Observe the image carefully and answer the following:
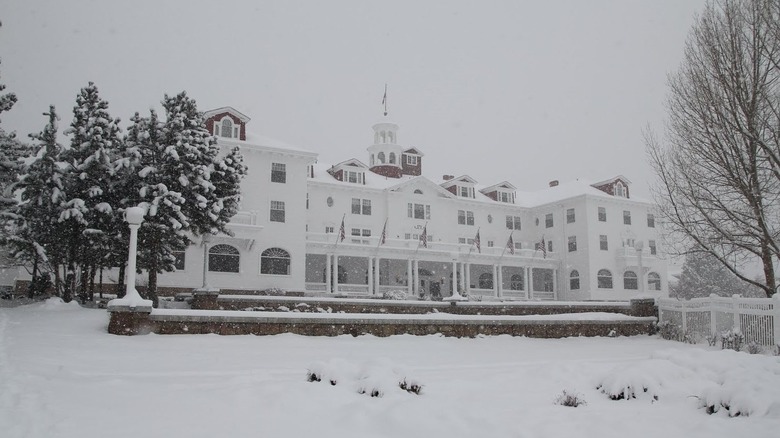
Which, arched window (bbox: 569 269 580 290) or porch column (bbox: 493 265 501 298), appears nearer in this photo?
porch column (bbox: 493 265 501 298)

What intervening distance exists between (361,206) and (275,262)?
391 inches

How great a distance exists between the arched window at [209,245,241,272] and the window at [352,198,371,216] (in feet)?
35.9

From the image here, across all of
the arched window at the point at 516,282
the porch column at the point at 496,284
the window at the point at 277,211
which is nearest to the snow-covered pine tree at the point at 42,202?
the window at the point at 277,211

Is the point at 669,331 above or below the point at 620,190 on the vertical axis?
below

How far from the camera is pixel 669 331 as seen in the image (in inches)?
801

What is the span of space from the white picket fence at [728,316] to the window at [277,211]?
822 inches

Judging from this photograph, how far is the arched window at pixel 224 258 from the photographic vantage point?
3136 centimetres

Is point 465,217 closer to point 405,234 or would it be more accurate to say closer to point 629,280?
point 405,234

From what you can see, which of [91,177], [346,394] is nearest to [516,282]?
[91,177]

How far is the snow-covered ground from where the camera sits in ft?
21.1

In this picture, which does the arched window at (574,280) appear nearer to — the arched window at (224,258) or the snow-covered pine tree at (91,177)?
the arched window at (224,258)

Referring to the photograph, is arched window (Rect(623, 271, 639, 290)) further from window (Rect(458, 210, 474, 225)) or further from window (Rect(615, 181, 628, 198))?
window (Rect(458, 210, 474, 225))

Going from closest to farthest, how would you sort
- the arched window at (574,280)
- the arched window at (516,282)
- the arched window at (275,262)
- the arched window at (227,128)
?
the arched window at (275,262) < the arched window at (227,128) < the arched window at (574,280) < the arched window at (516,282)

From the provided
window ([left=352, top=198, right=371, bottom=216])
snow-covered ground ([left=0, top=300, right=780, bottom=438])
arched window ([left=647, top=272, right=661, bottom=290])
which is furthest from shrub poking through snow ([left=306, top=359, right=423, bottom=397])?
arched window ([left=647, top=272, right=661, bottom=290])
